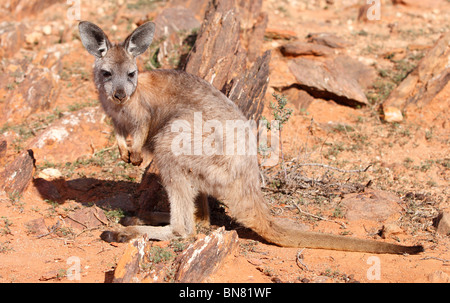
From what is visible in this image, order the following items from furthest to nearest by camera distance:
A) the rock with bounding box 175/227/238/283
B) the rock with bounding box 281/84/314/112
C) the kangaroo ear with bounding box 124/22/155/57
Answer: the rock with bounding box 281/84/314/112, the kangaroo ear with bounding box 124/22/155/57, the rock with bounding box 175/227/238/283

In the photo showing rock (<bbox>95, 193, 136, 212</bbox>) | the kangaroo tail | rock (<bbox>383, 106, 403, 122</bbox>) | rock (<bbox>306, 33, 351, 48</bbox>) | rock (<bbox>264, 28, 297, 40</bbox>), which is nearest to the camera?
the kangaroo tail

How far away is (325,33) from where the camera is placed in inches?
366

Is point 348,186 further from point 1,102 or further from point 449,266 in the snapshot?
point 1,102

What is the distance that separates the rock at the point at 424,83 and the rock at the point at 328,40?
171 centimetres

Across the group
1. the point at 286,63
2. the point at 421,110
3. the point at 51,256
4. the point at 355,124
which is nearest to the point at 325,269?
the point at 51,256

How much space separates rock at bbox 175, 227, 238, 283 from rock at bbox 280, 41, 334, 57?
5.07 meters

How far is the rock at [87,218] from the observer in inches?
195

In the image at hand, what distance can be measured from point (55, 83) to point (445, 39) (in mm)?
6298

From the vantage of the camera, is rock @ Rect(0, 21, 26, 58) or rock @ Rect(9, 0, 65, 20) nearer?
rock @ Rect(0, 21, 26, 58)

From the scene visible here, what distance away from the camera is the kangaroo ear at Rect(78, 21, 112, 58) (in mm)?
4574

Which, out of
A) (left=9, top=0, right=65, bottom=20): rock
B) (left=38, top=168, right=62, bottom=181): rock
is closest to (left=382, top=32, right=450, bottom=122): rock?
(left=38, top=168, right=62, bottom=181): rock

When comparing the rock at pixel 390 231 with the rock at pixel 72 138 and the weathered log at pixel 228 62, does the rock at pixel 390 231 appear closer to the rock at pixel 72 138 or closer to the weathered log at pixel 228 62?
the weathered log at pixel 228 62

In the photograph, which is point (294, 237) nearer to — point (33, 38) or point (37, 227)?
point (37, 227)

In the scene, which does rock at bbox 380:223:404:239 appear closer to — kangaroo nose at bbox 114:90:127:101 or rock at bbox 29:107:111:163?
kangaroo nose at bbox 114:90:127:101
